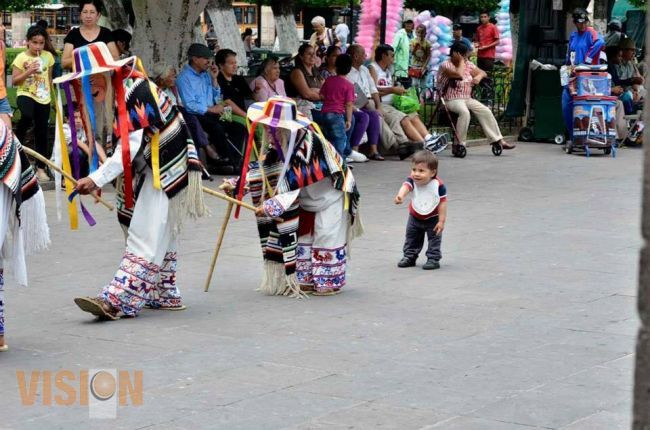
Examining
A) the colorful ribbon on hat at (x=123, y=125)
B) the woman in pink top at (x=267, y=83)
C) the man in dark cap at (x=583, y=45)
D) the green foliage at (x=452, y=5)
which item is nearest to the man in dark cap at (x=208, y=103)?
the woman in pink top at (x=267, y=83)

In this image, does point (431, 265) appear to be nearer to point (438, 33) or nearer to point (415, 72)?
point (415, 72)

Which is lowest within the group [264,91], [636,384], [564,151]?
[564,151]

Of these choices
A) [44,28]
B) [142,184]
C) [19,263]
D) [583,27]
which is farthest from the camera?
[583,27]

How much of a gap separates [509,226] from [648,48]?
29.1 feet

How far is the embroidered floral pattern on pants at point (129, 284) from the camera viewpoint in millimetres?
8219

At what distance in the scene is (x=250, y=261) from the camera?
10492 mm

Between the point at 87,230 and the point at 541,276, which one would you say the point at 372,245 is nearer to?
the point at 541,276

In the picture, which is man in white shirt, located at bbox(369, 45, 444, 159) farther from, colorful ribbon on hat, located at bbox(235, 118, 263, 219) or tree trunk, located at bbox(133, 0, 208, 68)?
colorful ribbon on hat, located at bbox(235, 118, 263, 219)

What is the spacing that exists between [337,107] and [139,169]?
836 cm

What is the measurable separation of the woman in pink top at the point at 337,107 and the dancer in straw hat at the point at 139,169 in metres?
8.12

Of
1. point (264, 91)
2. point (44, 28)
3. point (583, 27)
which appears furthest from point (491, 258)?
point (583, 27)

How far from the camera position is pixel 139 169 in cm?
830

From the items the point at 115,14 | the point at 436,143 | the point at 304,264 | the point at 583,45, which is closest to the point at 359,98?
the point at 436,143

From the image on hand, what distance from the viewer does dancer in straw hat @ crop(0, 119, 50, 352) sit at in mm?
7281
